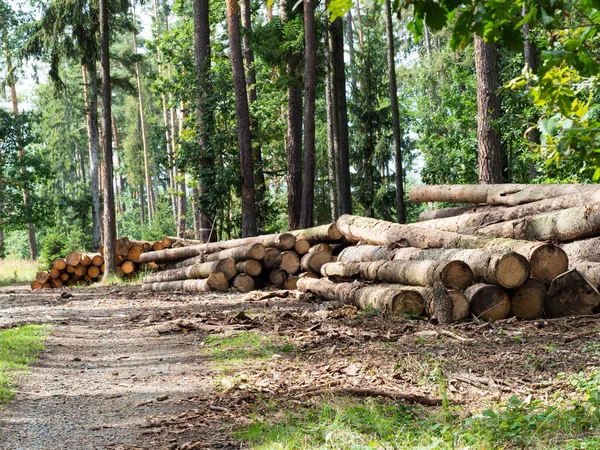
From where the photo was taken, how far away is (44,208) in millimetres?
33406

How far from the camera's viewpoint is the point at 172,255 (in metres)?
18.6

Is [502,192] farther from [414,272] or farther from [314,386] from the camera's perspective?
[314,386]

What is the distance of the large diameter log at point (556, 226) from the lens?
9008mm

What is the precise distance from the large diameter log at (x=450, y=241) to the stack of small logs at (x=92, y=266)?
10169 millimetres

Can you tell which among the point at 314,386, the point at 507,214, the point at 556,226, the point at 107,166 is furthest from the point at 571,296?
the point at 107,166

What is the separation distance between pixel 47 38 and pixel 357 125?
14999 millimetres

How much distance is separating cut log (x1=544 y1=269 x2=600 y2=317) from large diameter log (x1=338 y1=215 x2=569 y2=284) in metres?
0.26

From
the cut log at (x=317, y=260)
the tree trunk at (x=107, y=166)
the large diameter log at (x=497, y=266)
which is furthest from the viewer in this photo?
the tree trunk at (x=107, y=166)

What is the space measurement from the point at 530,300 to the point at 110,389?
5130 millimetres

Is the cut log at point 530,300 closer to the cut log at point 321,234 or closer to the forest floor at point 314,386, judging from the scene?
the forest floor at point 314,386

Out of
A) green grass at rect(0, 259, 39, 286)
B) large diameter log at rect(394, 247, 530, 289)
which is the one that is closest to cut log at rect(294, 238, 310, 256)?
large diameter log at rect(394, 247, 530, 289)

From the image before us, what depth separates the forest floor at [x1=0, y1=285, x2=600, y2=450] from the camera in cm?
453

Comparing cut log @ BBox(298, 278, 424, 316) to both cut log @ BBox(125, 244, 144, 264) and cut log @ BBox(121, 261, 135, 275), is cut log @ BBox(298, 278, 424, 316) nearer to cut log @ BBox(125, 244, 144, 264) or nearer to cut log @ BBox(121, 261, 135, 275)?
cut log @ BBox(125, 244, 144, 264)

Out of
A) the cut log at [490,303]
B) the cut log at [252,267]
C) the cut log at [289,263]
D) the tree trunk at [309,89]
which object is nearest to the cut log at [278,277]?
the cut log at [289,263]
